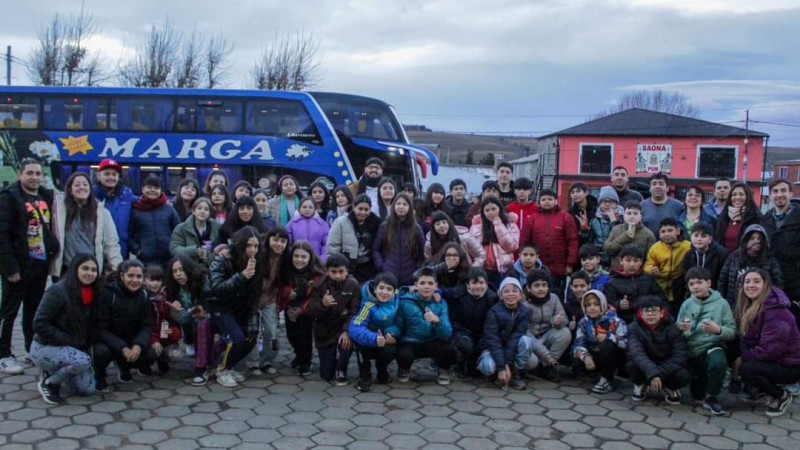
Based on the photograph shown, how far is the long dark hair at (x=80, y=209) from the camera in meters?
5.54

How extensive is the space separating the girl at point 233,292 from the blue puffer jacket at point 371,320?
0.92m

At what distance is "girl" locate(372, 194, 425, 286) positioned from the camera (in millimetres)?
6227

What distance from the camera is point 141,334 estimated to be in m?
5.20

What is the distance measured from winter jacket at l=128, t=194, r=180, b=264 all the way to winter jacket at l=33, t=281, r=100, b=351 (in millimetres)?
1212

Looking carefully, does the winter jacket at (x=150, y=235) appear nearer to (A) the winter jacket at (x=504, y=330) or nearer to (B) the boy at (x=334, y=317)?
(B) the boy at (x=334, y=317)

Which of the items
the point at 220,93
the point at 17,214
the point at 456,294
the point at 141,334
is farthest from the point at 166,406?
the point at 220,93

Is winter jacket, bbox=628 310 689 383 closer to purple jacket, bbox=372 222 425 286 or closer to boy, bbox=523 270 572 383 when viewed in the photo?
boy, bbox=523 270 572 383

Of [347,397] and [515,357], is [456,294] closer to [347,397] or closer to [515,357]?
[515,357]

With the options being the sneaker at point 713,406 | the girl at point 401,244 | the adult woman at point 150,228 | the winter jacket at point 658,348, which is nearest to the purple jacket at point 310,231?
the girl at point 401,244

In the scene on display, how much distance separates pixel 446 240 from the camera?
6.24 metres

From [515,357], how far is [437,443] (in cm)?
148

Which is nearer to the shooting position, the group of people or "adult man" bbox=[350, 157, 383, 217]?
the group of people

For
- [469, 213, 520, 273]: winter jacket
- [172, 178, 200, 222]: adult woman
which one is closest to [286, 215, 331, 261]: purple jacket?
[172, 178, 200, 222]: adult woman

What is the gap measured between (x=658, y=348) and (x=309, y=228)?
3.56 m
